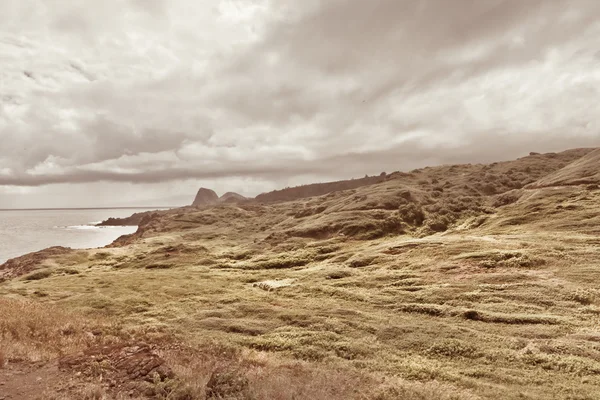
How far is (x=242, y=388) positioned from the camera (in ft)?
42.0

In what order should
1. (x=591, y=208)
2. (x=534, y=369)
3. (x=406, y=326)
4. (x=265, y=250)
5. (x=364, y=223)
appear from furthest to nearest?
(x=364, y=223) < (x=265, y=250) < (x=591, y=208) < (x=406, y=326) < (x=534, y=369)

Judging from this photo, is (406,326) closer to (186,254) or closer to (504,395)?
(504,395)

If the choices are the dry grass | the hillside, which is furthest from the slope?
the dry grass

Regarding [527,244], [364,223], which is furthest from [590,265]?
[364,223]

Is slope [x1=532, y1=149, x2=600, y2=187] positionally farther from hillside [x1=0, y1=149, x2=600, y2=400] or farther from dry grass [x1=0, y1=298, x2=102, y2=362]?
dry grass [x1=0, y1=298, x2=102, y2=362]

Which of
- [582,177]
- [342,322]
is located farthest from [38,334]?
[582,177]

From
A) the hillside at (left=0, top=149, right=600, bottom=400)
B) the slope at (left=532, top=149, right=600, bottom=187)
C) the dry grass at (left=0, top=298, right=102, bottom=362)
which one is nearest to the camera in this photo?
the hillside at (left=0, top=149, right=600, bottom=400)

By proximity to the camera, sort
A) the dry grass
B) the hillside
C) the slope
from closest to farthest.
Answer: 1. the hillside
2. the dry grass
3. the slope

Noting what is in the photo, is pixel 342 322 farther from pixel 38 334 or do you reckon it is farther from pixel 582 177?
pixel 582 177

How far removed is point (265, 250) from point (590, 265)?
190ft

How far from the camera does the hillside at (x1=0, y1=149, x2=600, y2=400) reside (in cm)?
1470

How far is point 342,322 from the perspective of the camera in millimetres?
27359

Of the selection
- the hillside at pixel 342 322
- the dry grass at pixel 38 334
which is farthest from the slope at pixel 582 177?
the dry grass at pixel 38 334

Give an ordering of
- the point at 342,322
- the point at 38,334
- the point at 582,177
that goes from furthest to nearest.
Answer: the point at 582,177 < the point at 342,322 < the point at 38,334
